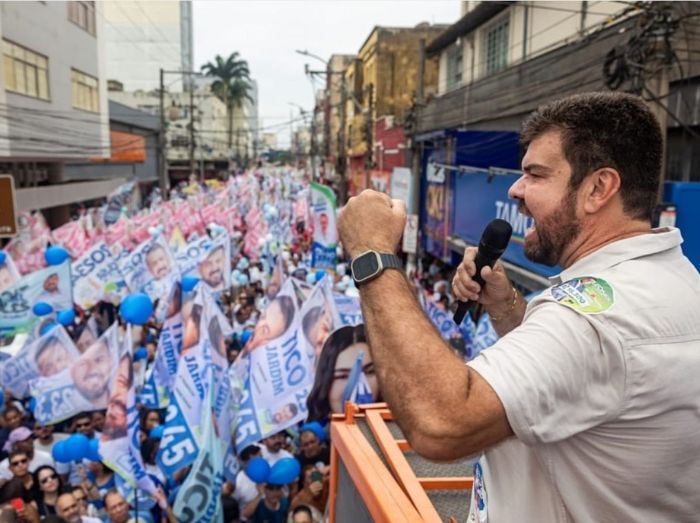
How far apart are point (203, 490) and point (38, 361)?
141 inches

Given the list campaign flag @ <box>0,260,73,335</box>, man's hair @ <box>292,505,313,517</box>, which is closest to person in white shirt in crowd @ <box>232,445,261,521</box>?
man's hair @ <box>292,505,313,517</box>

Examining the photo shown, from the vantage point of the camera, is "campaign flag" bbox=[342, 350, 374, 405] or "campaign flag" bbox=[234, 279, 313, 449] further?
"campaign flag" bbox=[342, 350, 374, 405]

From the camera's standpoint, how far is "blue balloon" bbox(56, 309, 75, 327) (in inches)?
380

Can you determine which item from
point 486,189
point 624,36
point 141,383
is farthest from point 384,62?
point 141,383

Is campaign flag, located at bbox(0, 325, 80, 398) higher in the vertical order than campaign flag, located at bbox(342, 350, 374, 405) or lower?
lower

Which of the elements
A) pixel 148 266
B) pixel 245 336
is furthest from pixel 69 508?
pixel 148 266

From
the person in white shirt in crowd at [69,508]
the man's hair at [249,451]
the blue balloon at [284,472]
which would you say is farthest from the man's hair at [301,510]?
the person in white shirt in crowd at [69,508]

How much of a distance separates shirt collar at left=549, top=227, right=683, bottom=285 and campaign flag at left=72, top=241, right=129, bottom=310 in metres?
10.3

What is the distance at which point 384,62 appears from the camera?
3516cm

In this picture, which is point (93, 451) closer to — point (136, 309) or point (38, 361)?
point (38, 361)

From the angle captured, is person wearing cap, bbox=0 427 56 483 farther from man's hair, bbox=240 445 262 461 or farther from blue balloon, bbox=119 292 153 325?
blue balloon, bbox=119 292 153 325

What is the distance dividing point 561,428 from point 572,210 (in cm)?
49

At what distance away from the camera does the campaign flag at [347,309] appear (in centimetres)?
791

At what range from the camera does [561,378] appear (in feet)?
4.00
